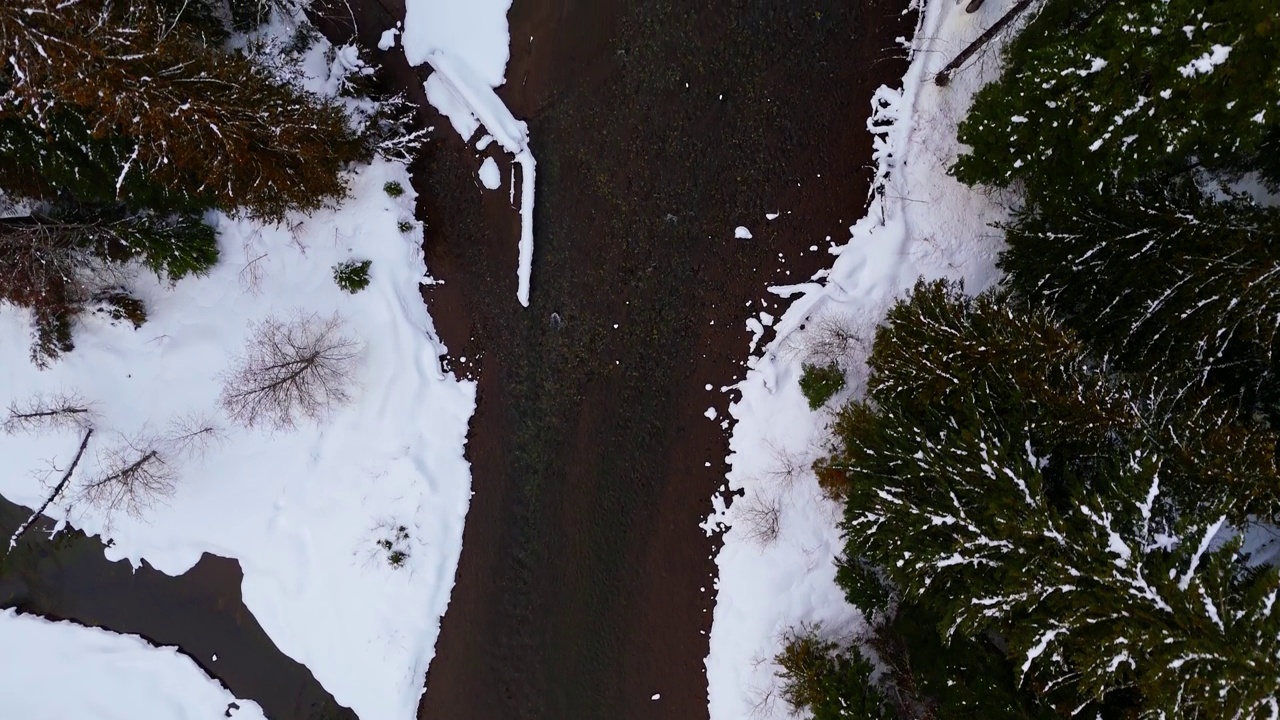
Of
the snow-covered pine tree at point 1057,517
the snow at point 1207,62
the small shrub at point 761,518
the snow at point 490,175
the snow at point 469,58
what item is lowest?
the snow-covered pine tree at point 1057,517

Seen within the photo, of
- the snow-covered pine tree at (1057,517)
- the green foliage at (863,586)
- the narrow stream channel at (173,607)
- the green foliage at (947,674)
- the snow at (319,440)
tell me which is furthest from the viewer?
the narrow stream channel at (173,607)

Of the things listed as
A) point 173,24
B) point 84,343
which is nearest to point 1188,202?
point 173,24

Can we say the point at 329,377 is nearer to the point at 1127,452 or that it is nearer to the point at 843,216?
the point at 843,216

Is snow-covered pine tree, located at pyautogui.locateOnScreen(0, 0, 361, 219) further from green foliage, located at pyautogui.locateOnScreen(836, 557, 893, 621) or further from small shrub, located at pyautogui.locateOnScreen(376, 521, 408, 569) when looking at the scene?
green foliage, located at pyautogui.locateOnScreen(836, 557, 893, 621)

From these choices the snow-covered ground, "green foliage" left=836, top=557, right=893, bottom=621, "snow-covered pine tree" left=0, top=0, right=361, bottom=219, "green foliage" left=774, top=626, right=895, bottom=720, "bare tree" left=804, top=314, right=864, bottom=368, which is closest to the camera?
"snow-covered pine tree" left=0, top=0, right=361, bottom=219

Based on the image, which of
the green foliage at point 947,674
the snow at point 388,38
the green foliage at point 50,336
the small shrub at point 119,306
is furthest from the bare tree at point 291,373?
the green foliage at point 947,674

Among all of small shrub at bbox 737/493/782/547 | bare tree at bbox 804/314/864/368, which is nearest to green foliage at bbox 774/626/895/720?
small shrub at bbox 737/493/782/547

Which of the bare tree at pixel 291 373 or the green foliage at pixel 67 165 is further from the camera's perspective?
the bare tree at pixel 291 373

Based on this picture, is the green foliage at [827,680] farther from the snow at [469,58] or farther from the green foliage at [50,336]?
the green foliage at [50,336]
